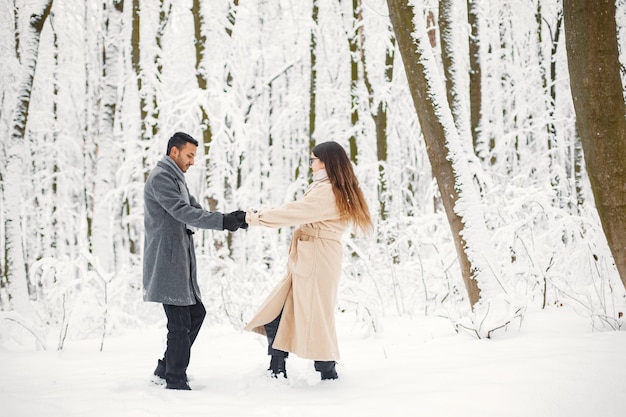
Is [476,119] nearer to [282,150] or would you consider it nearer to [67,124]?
[282,150]

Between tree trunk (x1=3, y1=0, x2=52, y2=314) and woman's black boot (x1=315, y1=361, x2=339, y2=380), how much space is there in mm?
5214

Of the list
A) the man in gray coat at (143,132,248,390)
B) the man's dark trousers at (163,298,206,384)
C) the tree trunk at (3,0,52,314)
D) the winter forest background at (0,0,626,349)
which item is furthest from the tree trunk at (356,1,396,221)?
the man's dark trousers at (163,298,206,384)

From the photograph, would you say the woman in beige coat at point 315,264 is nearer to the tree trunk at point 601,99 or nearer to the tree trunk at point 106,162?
the tree trunk at point 601,99

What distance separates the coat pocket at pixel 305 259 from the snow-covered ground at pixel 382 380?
2.69 feet

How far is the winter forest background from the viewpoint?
17.7 feet

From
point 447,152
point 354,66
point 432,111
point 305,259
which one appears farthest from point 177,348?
point 354,66

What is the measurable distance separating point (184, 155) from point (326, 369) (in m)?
1.96

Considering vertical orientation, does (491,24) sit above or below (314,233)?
above

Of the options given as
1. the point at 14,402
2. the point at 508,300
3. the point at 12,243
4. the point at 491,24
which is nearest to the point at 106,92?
the point at 12,243

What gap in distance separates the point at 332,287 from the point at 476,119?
693 centimetres

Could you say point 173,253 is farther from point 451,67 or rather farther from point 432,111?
point 451,67

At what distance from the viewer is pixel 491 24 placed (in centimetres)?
1414

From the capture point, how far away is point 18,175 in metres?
7.03

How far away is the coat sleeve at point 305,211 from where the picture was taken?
341cm
